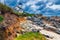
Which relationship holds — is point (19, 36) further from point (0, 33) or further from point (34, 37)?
point (0, 33)

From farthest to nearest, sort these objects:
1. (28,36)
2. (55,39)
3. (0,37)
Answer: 1. (55,39)
2. (28,36)
3. (0,37)

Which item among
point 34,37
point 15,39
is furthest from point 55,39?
point 15,39

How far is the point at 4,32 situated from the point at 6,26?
1001 mm

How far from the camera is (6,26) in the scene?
2389 cm

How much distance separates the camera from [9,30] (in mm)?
24828

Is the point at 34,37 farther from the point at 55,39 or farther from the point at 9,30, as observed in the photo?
the point at 55,39

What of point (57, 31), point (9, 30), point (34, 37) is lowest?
point (57, 31)

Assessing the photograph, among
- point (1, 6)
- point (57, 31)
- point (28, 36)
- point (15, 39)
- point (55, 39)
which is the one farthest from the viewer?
point (57, 31)

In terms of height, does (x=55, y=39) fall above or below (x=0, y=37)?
below

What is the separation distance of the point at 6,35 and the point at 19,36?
4167 millimetres

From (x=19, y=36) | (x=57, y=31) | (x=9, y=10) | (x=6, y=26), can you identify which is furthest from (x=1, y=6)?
(x=57, y=31)

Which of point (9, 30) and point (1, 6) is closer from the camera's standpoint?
point (9, 30)

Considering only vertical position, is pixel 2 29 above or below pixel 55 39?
above

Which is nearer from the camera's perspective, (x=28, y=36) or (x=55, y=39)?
(x=28, y=36)
